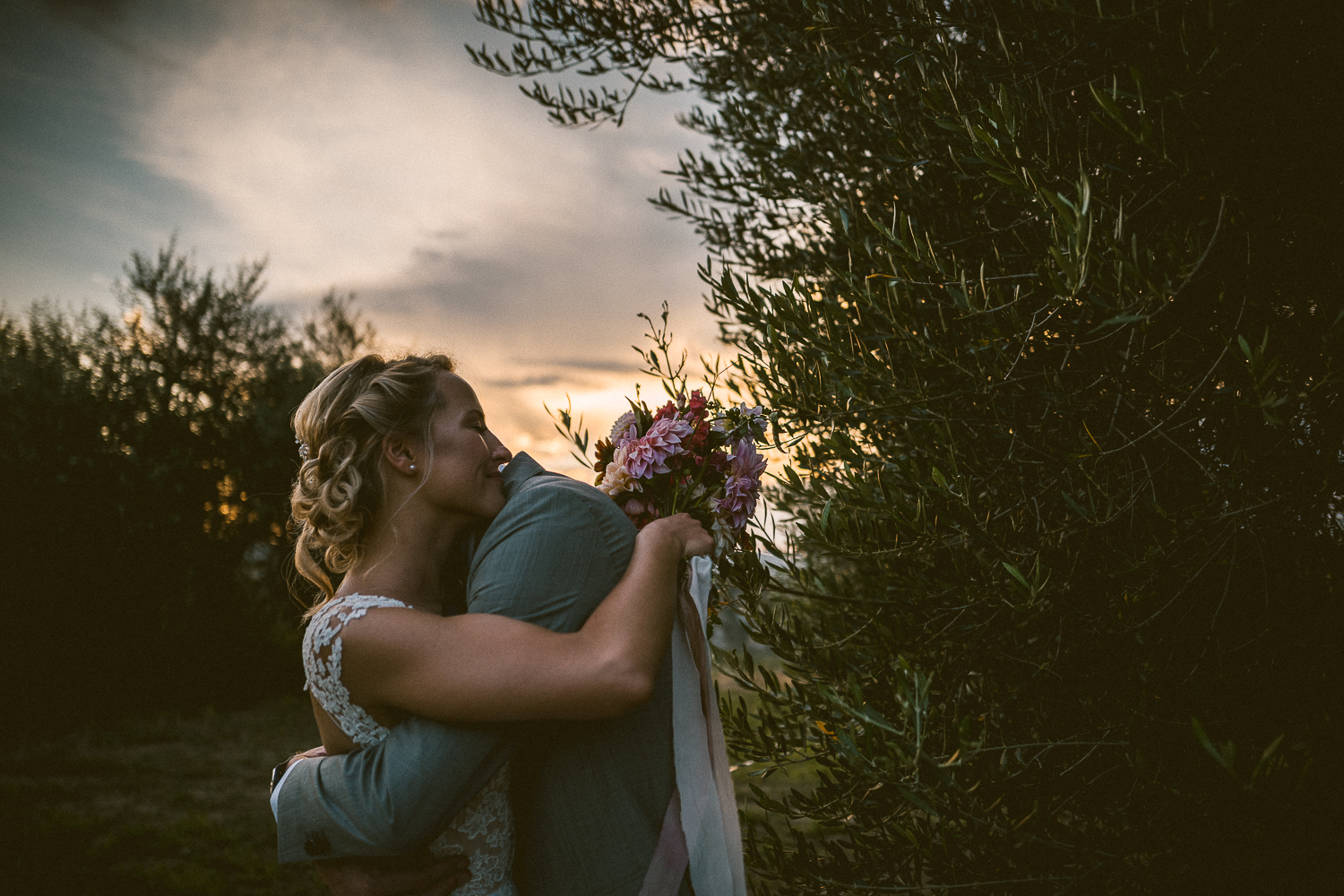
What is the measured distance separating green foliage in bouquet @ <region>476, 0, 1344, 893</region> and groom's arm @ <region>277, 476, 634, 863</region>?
2.68ft

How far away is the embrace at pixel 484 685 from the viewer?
1.94m

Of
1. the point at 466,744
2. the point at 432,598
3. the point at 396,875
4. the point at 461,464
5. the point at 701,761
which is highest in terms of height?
the point at 461,464

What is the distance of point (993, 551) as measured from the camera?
2457mm

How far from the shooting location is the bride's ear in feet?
7.97

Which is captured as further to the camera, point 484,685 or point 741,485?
point 741,485

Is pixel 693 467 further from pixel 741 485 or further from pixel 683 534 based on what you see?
pixel 683 534

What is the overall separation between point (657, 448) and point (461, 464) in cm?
64

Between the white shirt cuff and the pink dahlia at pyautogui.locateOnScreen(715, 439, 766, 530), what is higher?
the pink dahlia at pyautogui.locateOnScreen(715, 439, 766, 530)

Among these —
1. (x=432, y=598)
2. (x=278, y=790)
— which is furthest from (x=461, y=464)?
(x=278, y=790)

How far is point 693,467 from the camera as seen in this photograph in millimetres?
2527

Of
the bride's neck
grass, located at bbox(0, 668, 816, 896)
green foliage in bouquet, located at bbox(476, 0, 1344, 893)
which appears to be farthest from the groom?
grass, located at bbox(0, 668, 816, 896)

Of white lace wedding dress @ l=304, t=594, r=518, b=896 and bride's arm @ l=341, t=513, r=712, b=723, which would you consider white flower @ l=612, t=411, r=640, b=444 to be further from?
white lace wedding dress @ l=304, t=594, r=518, b=896

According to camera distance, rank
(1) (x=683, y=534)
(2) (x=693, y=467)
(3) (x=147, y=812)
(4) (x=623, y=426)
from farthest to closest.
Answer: (3) (x=147, y=812), (4) (x=623, y=426), (2) (x=693, y=467), (1) (x=683, y=534)

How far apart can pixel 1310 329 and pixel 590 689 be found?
7.30 ft
